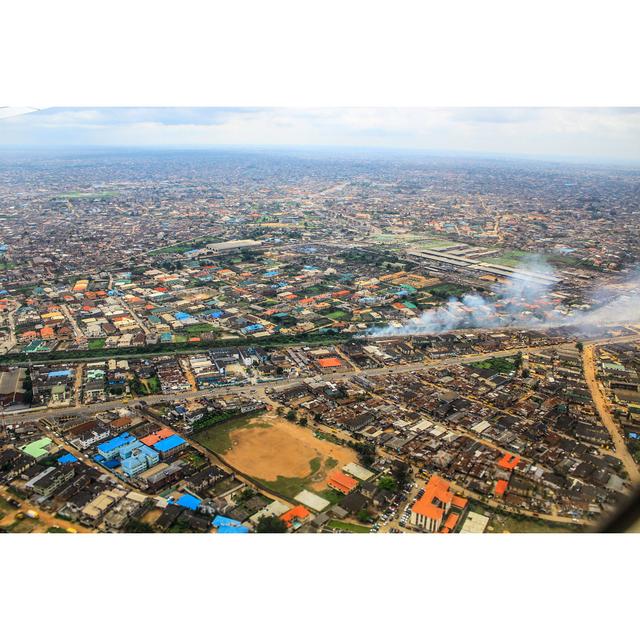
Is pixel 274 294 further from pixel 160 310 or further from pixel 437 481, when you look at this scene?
pixel 437 481

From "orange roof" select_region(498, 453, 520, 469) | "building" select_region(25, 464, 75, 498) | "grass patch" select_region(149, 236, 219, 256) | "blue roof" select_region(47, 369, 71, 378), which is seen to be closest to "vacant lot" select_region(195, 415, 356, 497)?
"building" select_region(25, 464, 75, 498)

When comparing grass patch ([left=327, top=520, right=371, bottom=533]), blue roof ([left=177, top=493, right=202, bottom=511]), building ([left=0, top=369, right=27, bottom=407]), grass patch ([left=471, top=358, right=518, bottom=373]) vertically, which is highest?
grass patch ([left=327, top=520, right=371, bottom=533])

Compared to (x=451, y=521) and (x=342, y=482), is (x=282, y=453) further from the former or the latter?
(x=451, y=521)

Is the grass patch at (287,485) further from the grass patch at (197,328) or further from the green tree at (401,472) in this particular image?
the grass patch at (197,328)

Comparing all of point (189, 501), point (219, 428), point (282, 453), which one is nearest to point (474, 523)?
point (282, 453)

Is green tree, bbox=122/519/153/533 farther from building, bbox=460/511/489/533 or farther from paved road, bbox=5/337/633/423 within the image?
paved road, bbox=5/337/633/423

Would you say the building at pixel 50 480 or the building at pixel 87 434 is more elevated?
the building at pixel 50 480

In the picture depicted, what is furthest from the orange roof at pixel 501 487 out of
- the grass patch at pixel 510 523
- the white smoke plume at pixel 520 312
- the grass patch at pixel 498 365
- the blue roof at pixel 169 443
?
the white smoke plume at pixel 520 312
